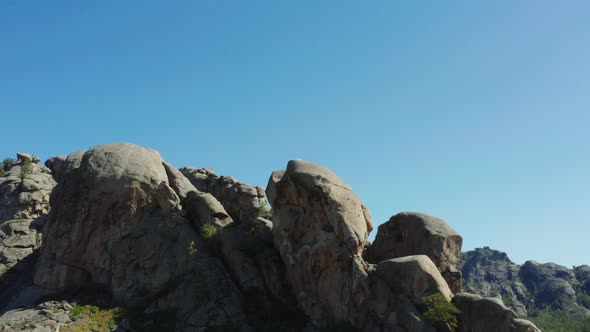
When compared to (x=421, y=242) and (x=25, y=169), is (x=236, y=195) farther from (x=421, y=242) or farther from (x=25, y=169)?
(x=25, y=169)

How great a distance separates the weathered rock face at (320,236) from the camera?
40.3 meters

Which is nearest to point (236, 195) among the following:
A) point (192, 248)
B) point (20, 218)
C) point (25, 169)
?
point (192, 248)

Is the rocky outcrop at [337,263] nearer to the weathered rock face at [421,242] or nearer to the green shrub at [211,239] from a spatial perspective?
the weathered rock face at [421,242]

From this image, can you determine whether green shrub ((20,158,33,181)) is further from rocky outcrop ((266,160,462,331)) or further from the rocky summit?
rocky outcrop ((266,160,462,331))

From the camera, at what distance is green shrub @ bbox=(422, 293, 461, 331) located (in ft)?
111

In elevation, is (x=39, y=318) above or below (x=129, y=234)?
below

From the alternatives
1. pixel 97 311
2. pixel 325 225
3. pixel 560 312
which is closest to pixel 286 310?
pixel 325 225

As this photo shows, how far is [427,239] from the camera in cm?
4341

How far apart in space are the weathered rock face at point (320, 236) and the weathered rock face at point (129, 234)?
6.67 meters

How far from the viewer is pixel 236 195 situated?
5525 centimetres

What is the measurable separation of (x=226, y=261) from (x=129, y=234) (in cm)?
1096

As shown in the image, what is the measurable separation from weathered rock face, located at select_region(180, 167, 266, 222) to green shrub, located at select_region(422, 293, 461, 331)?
74.4 ft

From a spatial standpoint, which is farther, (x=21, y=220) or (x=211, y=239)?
(x=21, y=220)

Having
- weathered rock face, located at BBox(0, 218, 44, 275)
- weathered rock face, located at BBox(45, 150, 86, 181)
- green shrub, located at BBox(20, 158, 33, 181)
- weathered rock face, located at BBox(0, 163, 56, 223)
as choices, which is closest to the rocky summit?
weathered rock face, located at BBox(0, 218, 44, 275)
